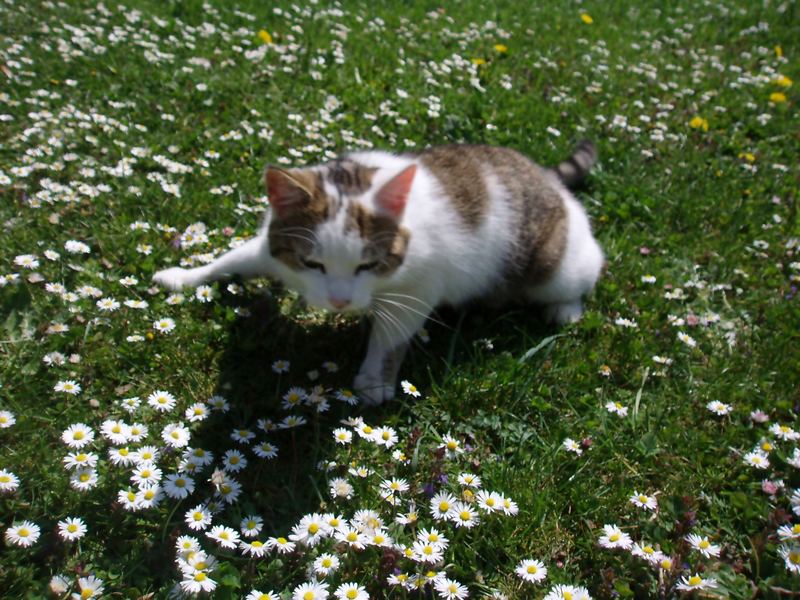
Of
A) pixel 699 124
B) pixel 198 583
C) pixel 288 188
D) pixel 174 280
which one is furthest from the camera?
pixel 699 124

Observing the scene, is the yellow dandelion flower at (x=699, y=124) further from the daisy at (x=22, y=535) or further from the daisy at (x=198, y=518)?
the daisy at (x=22, y=535)

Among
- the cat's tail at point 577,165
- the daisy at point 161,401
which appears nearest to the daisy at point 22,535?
the daisy at point 161,401

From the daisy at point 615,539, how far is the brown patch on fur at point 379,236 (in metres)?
1.31

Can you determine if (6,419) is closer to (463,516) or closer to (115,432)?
(115,432)

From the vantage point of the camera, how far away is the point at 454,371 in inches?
124

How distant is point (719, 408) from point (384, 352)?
152cm

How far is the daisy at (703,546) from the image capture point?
2371mm

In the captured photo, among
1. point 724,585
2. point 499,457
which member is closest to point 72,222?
point 499,457

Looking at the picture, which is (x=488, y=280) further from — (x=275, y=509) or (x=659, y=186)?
(x=659, y=186)

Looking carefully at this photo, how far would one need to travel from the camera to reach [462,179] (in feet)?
11.3

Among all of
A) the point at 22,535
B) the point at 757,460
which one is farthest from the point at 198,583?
the point at 757,460

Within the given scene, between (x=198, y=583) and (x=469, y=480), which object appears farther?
(x=469, y=480)

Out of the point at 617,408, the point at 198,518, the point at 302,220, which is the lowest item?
the point at 198,518

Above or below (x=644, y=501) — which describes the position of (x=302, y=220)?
above
